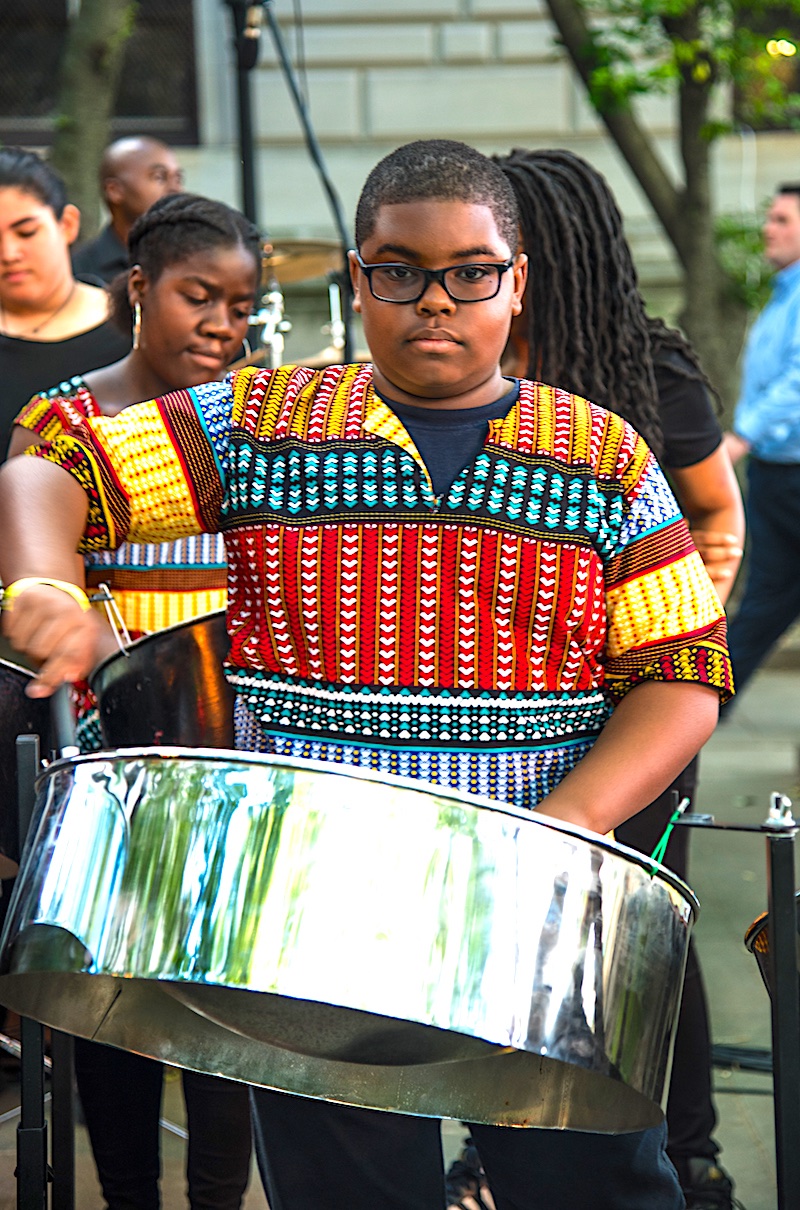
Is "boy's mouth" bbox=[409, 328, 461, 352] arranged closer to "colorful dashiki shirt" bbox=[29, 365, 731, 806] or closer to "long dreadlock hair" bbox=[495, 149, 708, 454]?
"colorful dashiki shirt" bbox=[29, 365, 731, 806]

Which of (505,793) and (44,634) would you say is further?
(505,793)

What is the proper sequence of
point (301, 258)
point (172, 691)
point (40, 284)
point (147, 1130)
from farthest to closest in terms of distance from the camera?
point (301, 258) → point (40, 284) → point (147, 1130) → point (172, 691)

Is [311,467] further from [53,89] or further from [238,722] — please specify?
[53,89]

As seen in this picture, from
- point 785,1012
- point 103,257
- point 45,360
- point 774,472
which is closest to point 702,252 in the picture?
point 774,472

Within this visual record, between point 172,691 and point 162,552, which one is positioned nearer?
point 172,691

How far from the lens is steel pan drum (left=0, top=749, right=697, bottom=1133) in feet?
3.61

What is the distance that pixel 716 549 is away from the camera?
81.1 inches

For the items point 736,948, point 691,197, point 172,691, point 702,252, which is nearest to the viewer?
point 172,691

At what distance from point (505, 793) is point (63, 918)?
40cm

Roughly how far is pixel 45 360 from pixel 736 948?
169 centimetres

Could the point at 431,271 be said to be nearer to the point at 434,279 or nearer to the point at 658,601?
the point at 434,279

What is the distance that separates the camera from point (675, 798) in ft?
4.93

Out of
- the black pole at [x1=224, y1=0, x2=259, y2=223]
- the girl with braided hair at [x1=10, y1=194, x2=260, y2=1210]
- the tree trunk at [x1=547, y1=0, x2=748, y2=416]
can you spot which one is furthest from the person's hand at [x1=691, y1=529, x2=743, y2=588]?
the tree trunk at [x1=547, y1=0, x2=748, y2=416]

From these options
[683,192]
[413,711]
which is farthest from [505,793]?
[683,192]
